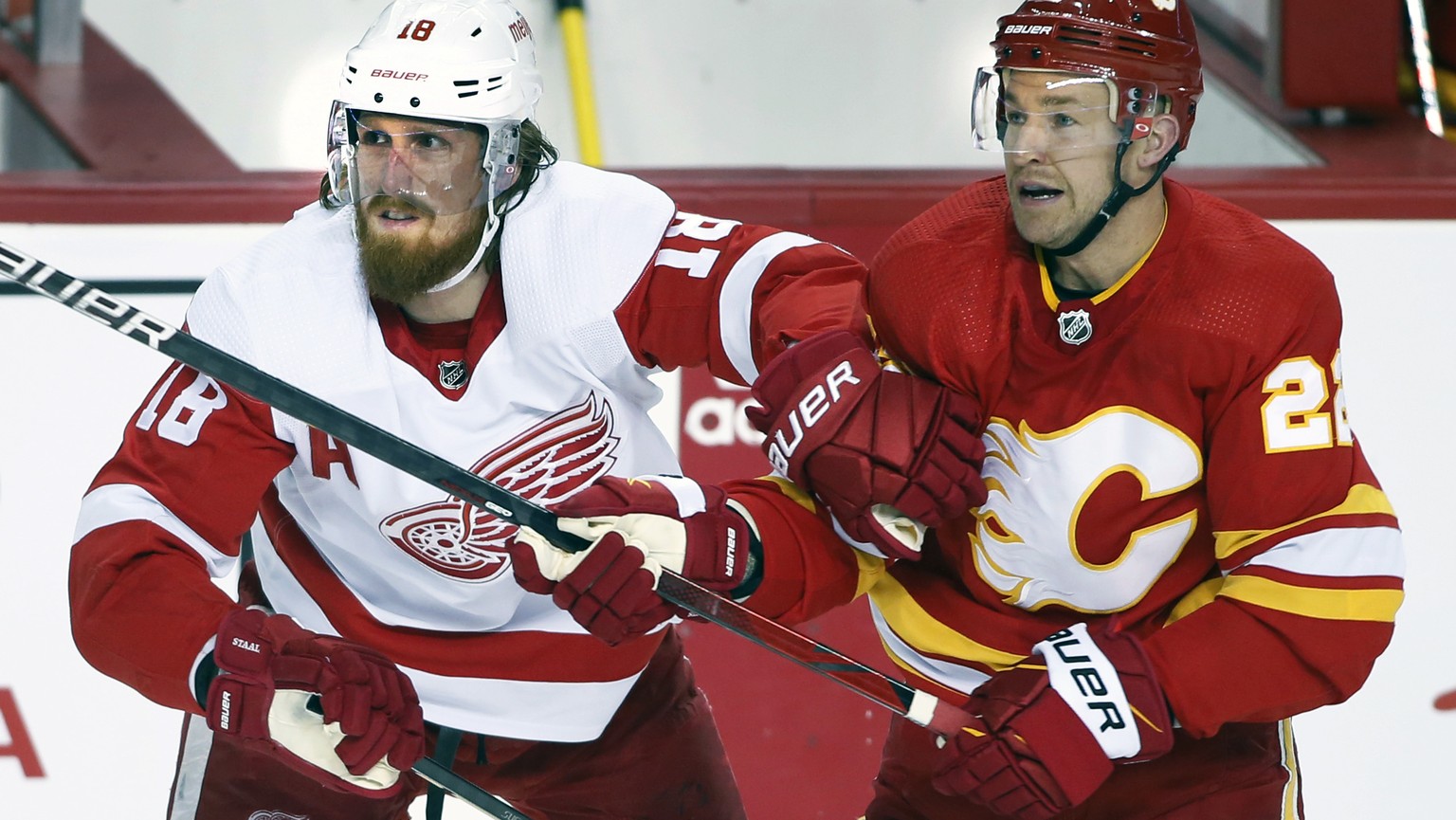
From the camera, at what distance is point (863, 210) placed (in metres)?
A: 3.32

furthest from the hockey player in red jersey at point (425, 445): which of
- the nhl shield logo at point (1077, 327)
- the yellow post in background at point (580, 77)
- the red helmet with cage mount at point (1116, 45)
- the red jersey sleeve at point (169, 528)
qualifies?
the yellow post in background at point (580, 77)

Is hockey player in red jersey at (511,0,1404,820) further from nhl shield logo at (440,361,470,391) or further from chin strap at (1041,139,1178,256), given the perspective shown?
nhl shield logo at (440,361,470,391)

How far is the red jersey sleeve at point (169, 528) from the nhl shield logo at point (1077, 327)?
1.05 meters

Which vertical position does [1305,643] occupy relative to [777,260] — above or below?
below

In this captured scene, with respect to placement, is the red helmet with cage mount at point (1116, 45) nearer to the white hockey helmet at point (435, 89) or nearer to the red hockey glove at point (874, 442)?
the red hockey glove at point (874, 442)

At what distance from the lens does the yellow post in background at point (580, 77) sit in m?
5.00

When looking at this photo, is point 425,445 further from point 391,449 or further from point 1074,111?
point 1074,111

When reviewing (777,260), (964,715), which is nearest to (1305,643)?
(964,715)

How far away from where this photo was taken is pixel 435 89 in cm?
240

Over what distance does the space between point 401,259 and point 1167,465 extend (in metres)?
1.03

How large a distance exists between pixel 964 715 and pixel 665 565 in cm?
41

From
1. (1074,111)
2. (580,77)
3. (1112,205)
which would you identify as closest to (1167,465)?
(1112,205)

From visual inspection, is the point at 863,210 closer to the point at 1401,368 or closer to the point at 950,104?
the point at 1401,368

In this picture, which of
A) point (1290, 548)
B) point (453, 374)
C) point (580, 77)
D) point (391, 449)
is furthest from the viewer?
point (580, 77)
